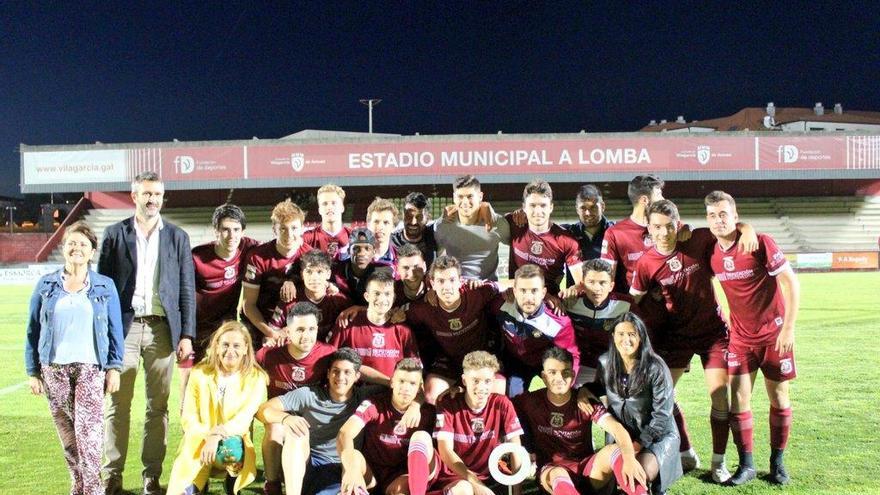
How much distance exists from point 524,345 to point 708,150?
1040 inches

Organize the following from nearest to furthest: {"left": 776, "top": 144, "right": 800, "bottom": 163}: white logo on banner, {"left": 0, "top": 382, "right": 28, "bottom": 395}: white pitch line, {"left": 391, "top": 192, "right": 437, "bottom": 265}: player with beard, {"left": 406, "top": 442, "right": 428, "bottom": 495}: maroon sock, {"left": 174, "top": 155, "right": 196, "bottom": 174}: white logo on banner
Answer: {"left": 406, "top": 442, "right": 428, "bottom": 495}: maroon sock, {"left": 391, "top": 192, "right": 437, "bottom": 265}: player with beard, {"left": 0, "top": 382, "right": 28, "bottom": 395}: white pitch line, {"left": 174, "top": 155, "right": 196, "bottom": 174}: white logo on banner, {"left": 776, "top": 144, "right": 800, "bottom": 163}: white logo on banner

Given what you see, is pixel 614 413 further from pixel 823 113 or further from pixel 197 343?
pixel 823 113

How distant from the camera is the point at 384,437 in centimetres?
391

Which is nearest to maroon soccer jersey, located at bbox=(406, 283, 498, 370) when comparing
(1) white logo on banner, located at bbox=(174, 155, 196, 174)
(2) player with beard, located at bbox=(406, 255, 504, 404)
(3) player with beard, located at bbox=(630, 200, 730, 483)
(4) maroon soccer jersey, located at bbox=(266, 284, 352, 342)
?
(2) player with beard, located at bbox=(406, 255, 504, 404)

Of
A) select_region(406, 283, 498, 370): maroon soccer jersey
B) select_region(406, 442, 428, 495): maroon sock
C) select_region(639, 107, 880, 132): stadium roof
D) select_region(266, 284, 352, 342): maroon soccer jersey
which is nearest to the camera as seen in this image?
select_region(406, 442, 428, 495): maroon sock

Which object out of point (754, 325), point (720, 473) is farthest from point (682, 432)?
point (754, 325)

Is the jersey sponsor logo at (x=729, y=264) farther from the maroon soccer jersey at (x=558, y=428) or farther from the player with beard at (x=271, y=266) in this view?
the player with beard at (x=271, y=266)

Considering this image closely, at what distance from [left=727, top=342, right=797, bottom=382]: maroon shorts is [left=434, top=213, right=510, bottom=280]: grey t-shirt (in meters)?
1.75

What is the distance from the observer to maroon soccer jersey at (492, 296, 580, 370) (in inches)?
170

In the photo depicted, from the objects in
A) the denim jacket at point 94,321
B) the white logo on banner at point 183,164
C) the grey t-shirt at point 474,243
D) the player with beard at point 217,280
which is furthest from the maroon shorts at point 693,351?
the white logo on banner at point 183,164

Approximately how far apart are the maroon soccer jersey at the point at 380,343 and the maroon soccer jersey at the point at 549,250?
118 centimetres

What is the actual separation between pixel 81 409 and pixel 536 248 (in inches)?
122

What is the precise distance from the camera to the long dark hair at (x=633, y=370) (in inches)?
151

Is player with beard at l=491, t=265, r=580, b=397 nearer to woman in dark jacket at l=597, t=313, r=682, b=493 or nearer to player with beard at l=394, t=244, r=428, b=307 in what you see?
woman in dark jacket at l=597, t=313, r=682, b=493
